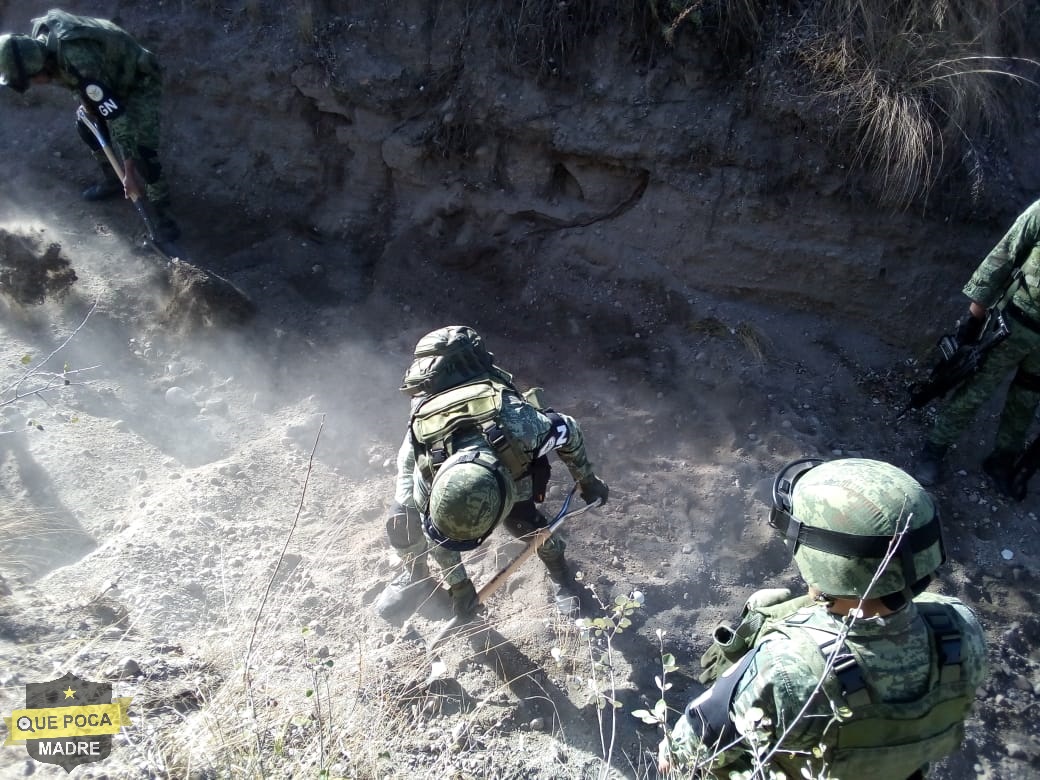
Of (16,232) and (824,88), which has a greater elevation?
(824,88)

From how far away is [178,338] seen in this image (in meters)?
5.07

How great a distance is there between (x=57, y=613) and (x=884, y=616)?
3099 mm

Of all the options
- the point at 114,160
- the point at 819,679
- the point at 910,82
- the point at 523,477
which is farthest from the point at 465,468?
the point at 114,160

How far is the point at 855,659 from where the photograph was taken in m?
1.73

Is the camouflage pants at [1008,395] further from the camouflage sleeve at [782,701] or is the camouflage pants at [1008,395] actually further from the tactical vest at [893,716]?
the camouflage sleeve at [782,701]

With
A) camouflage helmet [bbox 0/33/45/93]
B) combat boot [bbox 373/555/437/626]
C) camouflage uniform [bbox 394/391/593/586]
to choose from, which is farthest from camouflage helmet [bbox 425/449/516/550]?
camouflage helmet [bbox 0/33/45/93]

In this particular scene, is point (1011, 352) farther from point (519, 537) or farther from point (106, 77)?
point (106, 77)

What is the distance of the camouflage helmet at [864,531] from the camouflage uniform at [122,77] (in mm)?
5327

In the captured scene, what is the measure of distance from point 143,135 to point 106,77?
0.42 m

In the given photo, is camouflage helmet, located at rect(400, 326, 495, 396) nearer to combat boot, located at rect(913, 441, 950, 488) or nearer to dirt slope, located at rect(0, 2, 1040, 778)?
dirt slope, located at rect(0, 2, 1040, 778)

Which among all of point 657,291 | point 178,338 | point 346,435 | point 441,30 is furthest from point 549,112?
point 178,338

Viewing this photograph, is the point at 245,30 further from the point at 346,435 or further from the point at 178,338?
the point at 346,435

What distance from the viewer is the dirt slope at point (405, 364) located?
299 centimetres

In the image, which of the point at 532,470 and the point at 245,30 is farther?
the point at 245,30
